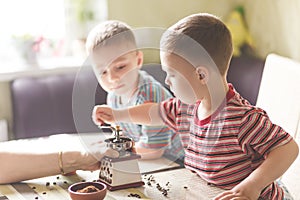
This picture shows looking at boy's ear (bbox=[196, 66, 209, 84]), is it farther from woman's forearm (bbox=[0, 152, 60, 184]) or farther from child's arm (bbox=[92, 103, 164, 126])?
woman's forearm (bbox=[0, 152, 60, 184])

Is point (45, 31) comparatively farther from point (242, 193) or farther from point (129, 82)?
point (242, 193)

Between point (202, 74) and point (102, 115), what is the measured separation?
0.37m

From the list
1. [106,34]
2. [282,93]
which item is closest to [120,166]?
[106,34]

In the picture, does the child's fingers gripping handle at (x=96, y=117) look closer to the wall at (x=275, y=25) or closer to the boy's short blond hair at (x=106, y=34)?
the boy's short blond hair at (x=106, y=34)

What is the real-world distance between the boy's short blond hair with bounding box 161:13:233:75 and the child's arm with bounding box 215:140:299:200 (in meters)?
0.29

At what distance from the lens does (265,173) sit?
1.49 meters

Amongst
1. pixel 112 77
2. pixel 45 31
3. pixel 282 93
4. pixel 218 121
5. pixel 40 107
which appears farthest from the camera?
pixel 45 31

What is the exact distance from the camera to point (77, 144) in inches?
81.7

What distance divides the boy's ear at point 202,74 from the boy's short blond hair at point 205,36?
0.14 ft

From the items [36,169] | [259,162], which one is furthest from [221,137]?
[36,169]

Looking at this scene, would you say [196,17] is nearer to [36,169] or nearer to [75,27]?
[36,169]

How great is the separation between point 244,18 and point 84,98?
2.02m

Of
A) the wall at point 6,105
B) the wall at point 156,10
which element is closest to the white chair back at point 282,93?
the wall at point 156,10

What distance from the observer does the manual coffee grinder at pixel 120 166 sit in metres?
1.63
